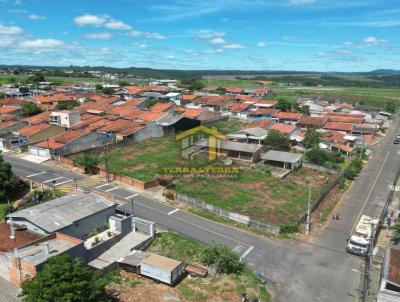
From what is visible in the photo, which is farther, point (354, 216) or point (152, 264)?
point (354, 216)

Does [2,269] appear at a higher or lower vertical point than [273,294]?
higher

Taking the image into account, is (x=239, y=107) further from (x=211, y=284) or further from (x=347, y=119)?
(x=211, y=284)

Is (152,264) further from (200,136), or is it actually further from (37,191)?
(200,136)

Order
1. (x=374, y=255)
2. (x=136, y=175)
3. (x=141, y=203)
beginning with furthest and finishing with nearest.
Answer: (x=136, y=175) → (x=141, y=203) → (x=374, y=255)

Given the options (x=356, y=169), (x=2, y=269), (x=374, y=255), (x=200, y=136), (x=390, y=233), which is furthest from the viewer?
(x=200, y=136)

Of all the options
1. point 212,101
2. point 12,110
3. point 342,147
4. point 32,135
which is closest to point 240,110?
point 212,101

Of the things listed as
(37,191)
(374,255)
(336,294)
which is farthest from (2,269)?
(374,255)

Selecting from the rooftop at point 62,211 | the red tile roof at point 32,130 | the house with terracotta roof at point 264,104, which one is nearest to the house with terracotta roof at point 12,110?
the red tile roof at point 32,130
